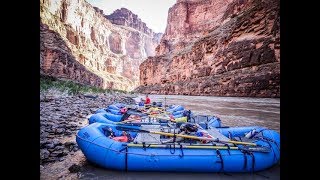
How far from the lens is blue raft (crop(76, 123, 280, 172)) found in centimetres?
374

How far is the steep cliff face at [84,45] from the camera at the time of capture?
104 feet

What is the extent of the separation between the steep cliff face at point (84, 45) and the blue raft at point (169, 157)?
539cm

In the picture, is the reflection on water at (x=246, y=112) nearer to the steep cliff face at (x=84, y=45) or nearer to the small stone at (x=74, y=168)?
the small stone at (x=74, y=168)

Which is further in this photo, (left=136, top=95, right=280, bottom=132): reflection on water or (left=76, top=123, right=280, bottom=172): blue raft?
(left=136, top=95, right=280, bottom=132): reflection on water

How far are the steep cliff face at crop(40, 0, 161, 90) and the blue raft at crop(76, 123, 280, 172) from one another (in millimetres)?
5390

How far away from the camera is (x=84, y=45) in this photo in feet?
185

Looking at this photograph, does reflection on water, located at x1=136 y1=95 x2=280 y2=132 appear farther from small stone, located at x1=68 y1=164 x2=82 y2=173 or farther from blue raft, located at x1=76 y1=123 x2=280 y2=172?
small stone, located at x1=68 y1=164 x2=82 y2=173

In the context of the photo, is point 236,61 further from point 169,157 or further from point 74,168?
point 74,168

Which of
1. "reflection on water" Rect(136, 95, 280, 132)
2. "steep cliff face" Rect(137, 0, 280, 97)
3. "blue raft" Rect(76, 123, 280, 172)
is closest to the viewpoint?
"blue raft" Rect(76, 123, 280, 172)

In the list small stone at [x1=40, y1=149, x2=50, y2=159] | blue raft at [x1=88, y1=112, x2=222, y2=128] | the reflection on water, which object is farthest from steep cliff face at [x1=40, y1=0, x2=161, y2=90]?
the reflection on water

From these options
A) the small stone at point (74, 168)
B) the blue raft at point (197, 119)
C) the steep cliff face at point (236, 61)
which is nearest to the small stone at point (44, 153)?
the small stone at point (74, 168)

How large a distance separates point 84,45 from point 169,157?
57388 millimetres
